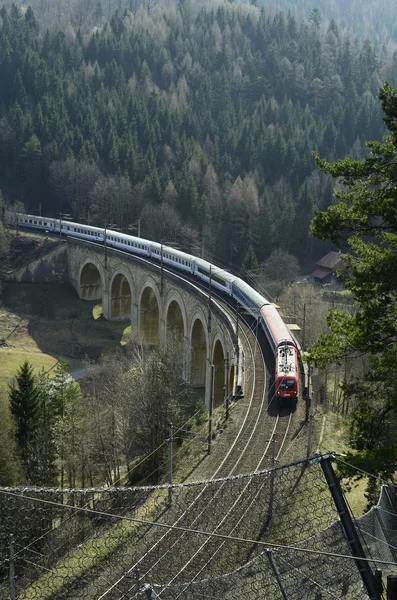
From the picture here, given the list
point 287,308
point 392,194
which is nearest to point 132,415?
point 392,194

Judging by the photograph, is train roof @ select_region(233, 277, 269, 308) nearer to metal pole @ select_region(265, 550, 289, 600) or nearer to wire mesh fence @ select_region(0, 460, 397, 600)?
wire mesh fence @ select_region(0, 460, 397, 600)

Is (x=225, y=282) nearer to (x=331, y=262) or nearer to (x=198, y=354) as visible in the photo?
(x=198, y=354)

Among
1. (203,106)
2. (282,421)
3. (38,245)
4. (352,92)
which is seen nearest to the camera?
(282,421)

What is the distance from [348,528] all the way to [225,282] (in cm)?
4024

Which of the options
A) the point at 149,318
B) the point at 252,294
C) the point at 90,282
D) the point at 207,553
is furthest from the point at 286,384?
the point at 90,282

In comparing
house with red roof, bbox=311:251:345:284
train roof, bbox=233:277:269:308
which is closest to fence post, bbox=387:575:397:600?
train roof, bbox=233:277:269:308

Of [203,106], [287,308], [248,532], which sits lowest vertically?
[248,532]

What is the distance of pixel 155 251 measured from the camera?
2435 inches

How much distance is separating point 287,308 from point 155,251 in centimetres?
1219

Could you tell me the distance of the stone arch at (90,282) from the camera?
69.9 metres

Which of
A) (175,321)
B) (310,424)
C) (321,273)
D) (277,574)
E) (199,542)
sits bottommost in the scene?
(199,542)

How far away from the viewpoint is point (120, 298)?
6600 centimetres

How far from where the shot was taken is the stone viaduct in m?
44.2

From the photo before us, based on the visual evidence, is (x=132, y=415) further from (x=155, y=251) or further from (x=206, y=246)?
(x=206, y=246)
